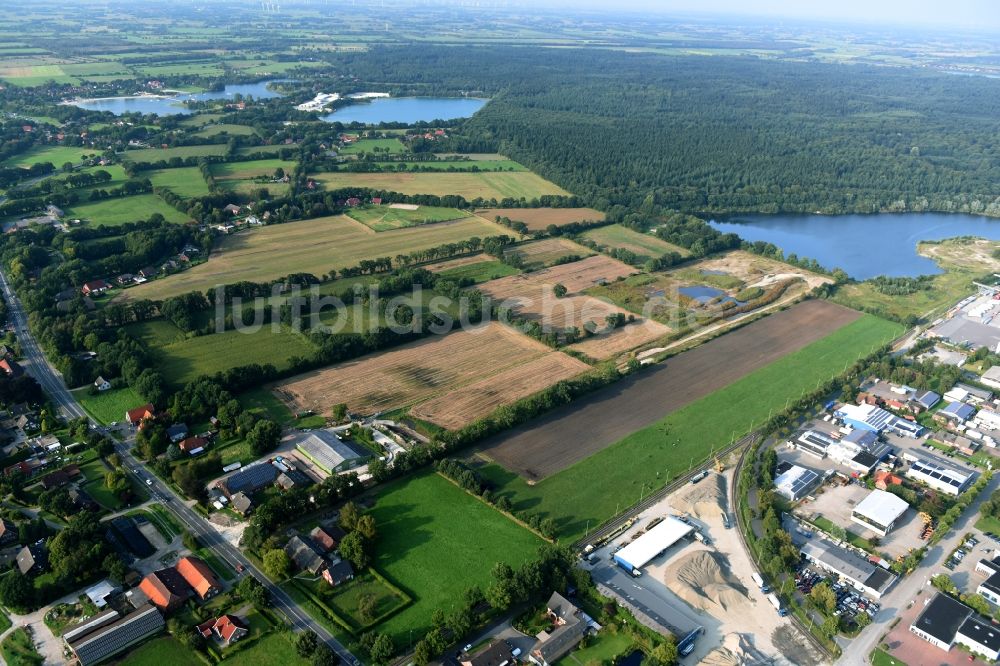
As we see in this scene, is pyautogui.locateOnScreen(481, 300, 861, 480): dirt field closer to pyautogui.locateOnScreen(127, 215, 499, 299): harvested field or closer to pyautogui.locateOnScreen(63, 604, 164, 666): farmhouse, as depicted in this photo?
pyautogui.locateOnScreen(63, 604, 164, 666): farmhouse

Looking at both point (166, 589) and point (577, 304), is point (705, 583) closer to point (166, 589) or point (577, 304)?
point (166, 589)

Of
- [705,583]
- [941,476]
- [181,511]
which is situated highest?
[941,476]

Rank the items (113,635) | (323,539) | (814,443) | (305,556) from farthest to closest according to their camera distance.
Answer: (814,443), (323,539), (305,556), (113,635)

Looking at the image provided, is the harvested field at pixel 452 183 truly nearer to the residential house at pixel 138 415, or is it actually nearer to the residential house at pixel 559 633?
the residential house at pixel 138 415

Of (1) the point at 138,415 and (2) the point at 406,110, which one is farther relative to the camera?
(2) the point at 406,110

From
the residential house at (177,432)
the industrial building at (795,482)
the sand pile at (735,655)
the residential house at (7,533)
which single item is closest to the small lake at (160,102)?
the residential house at (177,432)

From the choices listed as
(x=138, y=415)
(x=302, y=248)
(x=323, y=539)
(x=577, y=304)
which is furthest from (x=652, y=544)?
(x=302, y=248)

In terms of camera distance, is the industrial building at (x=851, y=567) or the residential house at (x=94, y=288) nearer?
the industrial building at (x=851, y=567)
